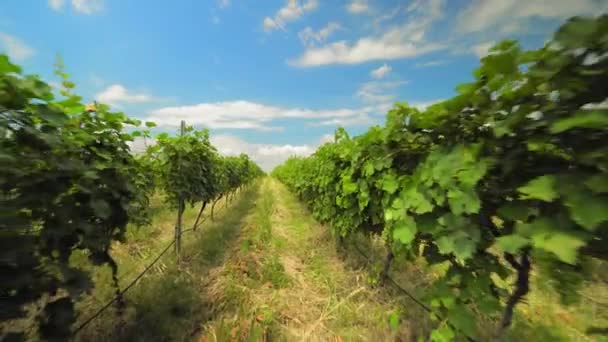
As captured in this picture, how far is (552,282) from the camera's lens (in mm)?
1194

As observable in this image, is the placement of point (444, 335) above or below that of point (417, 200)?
below

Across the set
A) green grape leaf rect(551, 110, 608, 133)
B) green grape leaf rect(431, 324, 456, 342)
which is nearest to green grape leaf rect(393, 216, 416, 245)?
green grape leaf rect(431, 324, 456, 342)

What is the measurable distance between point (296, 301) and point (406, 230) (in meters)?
2.21

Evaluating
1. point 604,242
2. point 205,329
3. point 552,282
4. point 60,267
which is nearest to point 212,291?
point 205,329

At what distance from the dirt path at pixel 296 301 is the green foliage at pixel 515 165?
1002 millimetres

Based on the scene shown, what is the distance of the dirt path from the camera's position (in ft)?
8.99

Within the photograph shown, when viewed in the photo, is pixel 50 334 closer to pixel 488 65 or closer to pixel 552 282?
pixel 552 282

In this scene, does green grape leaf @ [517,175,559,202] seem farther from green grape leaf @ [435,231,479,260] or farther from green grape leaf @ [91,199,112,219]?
green grape leaf @ [91,199,112,219]

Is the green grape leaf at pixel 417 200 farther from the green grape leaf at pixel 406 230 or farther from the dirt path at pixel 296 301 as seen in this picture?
the dirt path at pixel 296 301

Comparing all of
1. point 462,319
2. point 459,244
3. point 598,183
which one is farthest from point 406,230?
point 598,183

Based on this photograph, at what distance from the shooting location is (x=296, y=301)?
3424 millimetres

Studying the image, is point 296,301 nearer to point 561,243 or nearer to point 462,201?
point 462,201

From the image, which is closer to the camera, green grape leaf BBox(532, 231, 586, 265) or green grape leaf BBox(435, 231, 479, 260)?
green grape leaf BBox(532, 231, 586, 265)

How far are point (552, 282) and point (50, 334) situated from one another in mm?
2809
